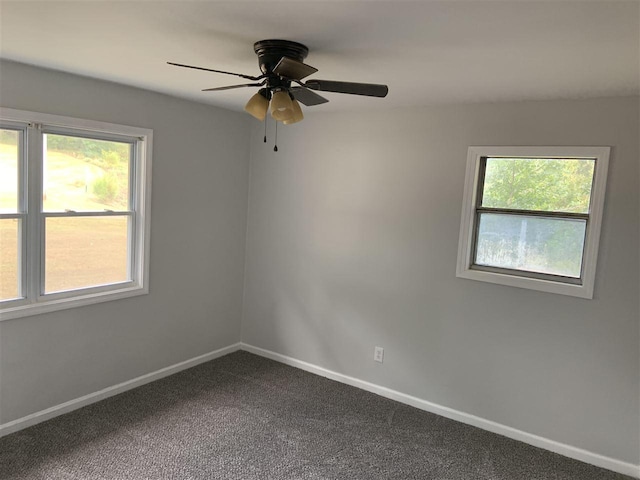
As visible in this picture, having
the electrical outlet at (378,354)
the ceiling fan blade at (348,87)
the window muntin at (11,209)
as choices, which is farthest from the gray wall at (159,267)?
the ceiling fan blade at (348,87)

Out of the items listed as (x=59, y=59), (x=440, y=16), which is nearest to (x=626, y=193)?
(x=440, y=16)

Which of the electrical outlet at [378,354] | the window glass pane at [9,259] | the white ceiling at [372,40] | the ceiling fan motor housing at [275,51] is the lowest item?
the electrical outlet at [378,354]

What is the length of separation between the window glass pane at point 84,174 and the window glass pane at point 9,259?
0.82ft

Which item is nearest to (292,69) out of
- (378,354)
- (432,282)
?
(432,282)

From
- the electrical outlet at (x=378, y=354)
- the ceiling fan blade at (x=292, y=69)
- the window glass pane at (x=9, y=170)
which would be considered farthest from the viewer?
the electrical outlet at (x=378, y=354)

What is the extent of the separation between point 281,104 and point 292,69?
0.76 feet

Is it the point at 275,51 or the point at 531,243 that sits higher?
the point at 275,51

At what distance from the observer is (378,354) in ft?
12.4

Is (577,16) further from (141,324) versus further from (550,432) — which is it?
(141,324)

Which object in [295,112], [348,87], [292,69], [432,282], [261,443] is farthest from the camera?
[432,282]

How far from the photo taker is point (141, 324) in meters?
3.64

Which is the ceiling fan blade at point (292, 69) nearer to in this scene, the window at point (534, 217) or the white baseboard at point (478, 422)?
the window at point (534, 217)

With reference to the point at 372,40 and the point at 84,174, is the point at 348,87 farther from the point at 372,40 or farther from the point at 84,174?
the point at 84,174

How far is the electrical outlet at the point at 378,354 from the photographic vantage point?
375 centimetres
